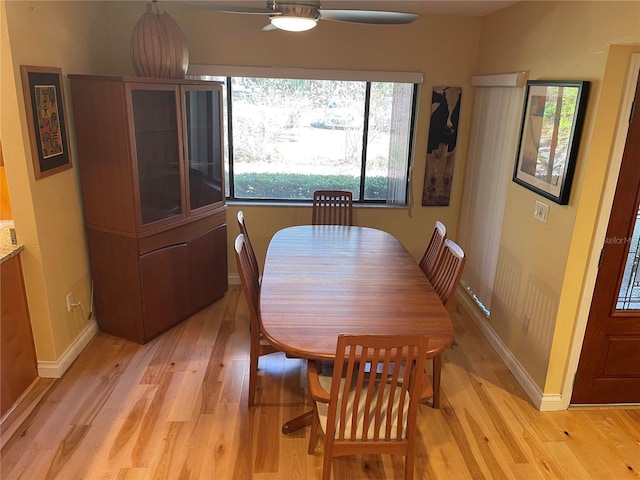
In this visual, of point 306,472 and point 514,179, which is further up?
point 514,179

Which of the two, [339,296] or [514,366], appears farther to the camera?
[514,366]

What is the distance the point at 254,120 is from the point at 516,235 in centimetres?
231

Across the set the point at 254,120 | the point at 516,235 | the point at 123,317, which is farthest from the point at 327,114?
the point at 123,317

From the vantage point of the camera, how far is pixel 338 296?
7.97 ft

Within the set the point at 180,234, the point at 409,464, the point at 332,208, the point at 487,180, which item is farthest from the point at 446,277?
the point at 180,234

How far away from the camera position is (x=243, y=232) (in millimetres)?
2949

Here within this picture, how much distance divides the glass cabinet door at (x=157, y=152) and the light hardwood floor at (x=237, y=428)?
100 cm

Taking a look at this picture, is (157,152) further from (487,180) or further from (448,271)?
(487,180)

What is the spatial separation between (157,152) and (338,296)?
5.53 feet

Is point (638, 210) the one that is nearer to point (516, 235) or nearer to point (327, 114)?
point (516, 235)


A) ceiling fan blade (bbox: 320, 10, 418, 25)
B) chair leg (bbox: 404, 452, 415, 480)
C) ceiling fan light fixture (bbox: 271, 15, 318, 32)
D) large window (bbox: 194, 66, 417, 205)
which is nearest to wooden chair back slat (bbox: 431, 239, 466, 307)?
chair leg (bbox: 404, 452, 415, 480)

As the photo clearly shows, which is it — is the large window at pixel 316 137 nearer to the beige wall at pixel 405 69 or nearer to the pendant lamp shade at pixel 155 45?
the beige wall at pixel 405 69

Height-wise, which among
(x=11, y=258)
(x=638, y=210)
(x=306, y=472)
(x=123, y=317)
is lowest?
(x=306, y=472)

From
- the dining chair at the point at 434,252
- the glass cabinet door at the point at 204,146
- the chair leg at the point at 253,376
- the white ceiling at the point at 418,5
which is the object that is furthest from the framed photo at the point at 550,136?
the glass cabinet door at the point at 204,146
